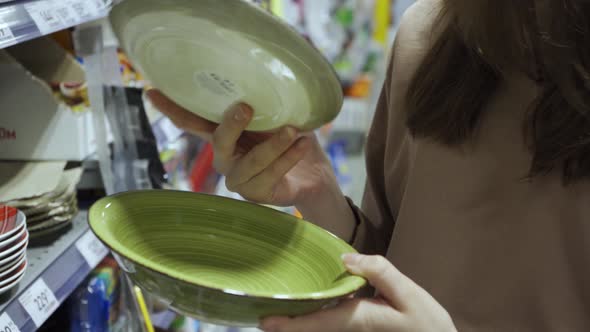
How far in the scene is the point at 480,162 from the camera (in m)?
0.88

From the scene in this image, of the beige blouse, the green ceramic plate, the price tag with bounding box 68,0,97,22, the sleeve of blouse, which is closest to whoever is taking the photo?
the green ceramic plate

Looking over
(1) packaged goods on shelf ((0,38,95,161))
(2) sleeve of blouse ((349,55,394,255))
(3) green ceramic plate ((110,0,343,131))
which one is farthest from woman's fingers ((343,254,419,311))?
(1) packaged goods on shelf ((0,38,95,161))

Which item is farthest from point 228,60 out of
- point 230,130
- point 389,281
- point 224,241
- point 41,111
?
point 41,111

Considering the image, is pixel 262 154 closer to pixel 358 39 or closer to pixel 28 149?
pixel 28 149

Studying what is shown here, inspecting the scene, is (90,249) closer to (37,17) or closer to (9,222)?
(9,222)

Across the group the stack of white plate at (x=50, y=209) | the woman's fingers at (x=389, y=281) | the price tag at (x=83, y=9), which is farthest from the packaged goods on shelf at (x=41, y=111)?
the woman's fingers at (x=389, y=281)

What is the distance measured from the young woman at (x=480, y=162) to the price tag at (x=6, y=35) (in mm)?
241

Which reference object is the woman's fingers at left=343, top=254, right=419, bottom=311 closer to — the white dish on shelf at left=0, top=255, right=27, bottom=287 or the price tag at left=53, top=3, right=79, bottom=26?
the white dish on shelf at left=0, top=255, right=27, bottom=287

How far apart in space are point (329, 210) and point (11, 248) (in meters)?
0.49

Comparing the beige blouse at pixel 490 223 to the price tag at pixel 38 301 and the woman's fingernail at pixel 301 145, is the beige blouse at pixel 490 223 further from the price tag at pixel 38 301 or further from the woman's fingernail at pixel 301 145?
the price tag at pixel 38 301

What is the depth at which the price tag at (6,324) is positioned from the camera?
2.52 feet

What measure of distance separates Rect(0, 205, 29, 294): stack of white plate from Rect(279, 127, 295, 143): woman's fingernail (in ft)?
1.26

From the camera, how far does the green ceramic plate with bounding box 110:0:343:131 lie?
0.72 m

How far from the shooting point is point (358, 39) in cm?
399
